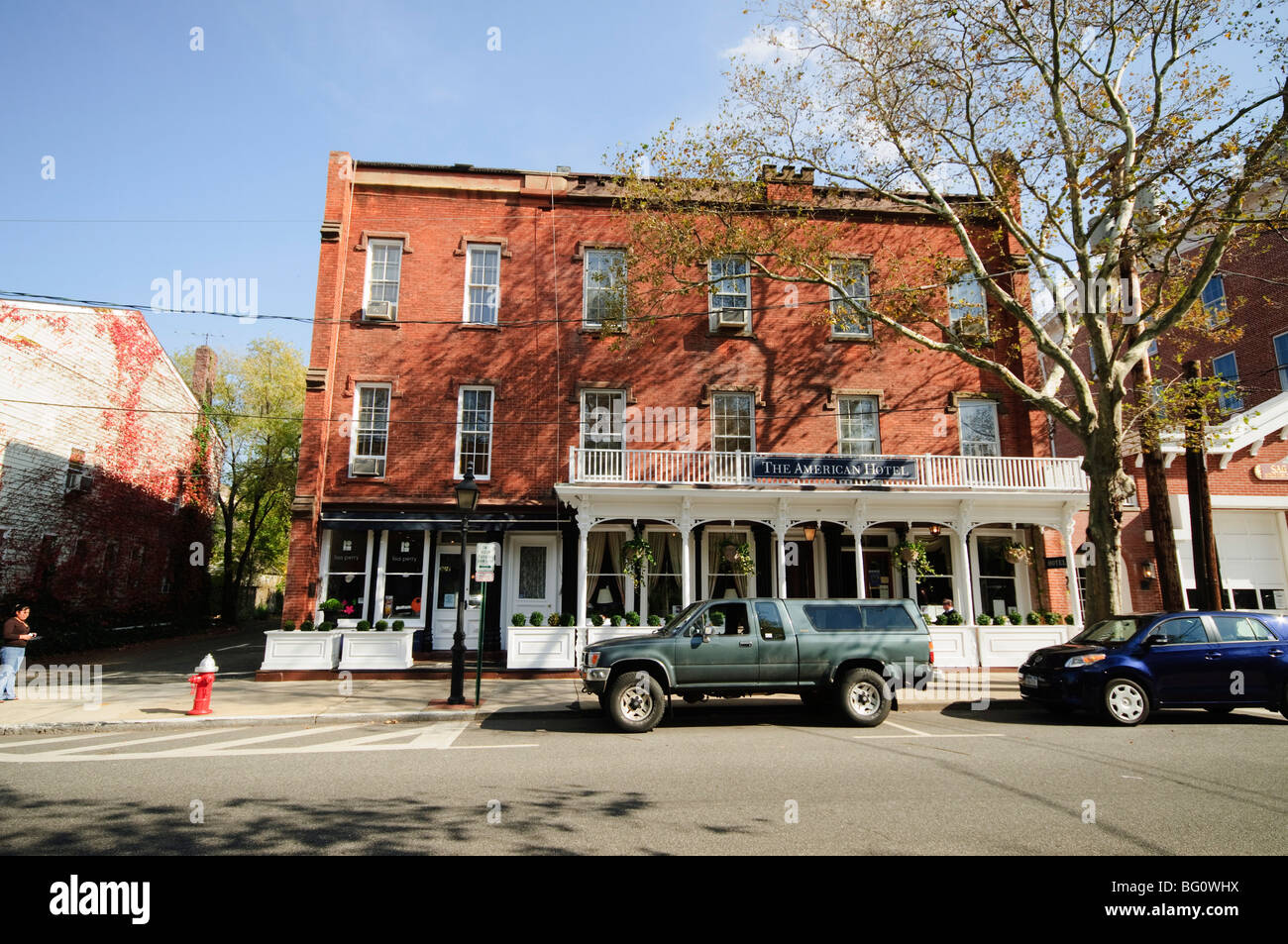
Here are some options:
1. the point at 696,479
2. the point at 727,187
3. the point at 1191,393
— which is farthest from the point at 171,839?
the point at 1191,393

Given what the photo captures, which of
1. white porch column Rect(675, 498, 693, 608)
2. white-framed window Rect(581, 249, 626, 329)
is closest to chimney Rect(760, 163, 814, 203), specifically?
white-framed window Rect(581, 249, 626, 329)

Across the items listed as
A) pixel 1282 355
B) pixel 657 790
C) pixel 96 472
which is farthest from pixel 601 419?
pixel 1282 355

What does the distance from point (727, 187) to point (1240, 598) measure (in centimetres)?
1834

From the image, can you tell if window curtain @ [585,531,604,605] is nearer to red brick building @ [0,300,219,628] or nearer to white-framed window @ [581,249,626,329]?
white-framed window @ [581,249,626,329]

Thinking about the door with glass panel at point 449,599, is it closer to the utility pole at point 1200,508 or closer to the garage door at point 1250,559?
the utility pole at point 1200,508

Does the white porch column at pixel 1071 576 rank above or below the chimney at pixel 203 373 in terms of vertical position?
below

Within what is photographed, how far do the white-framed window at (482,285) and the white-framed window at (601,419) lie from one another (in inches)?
135

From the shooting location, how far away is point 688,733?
9.30m

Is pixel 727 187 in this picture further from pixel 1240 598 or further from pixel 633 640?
pixel 1240 598

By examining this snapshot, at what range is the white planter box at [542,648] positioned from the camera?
14984 mm

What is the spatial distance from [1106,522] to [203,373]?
32.8 m

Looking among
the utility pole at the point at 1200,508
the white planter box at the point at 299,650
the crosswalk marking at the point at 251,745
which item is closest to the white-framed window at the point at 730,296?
the utility pole at the point at 1200,508

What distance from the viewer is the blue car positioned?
9.79 meters

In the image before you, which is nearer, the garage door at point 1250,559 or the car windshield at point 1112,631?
the car windshield at point 1112,631
